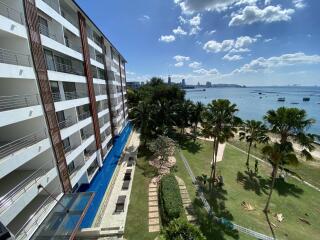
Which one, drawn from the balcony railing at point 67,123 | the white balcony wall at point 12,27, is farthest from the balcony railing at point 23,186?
the white balcony wall at point 12,27

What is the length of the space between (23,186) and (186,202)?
1662cm

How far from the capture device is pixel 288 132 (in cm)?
1864

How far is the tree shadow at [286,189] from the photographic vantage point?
85.1 ft

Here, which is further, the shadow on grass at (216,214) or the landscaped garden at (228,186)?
the landscaped garden at (228,186)

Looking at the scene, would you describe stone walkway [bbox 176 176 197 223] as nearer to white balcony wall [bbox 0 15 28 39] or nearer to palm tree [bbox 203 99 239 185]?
palm tree [bbox 203 99 239 185]

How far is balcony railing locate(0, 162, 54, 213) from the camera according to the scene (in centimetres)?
1155

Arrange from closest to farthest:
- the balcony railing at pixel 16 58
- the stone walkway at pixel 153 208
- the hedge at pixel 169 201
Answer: the balcony railing at pixel 16 58, the stone walkway at pixel 153 208, the hedge at pixel 169 201

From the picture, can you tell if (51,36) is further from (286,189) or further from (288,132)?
(286,189)

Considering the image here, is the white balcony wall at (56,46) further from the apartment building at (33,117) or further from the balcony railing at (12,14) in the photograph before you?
the balcony railing at (12,14)

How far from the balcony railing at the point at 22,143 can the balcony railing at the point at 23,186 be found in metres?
2.45

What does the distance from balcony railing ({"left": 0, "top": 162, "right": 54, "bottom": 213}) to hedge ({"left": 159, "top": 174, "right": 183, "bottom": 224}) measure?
12.0m

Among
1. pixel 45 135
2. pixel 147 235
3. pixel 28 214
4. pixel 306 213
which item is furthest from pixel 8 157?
pixel 306 213

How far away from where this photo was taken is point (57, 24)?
19.3 metres

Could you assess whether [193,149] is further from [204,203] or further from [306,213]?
[306,213]
